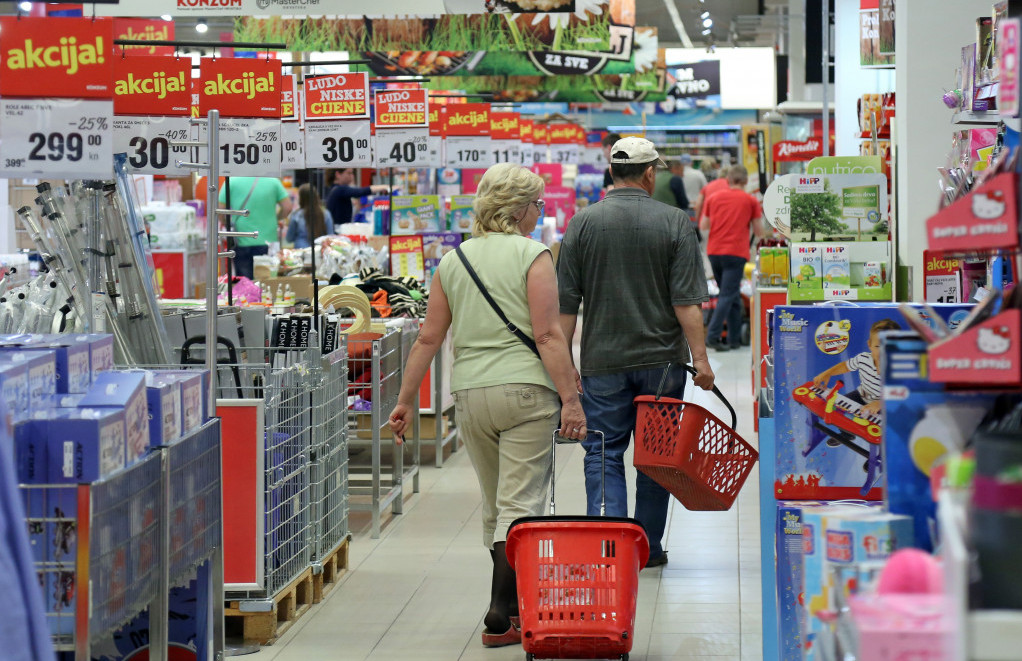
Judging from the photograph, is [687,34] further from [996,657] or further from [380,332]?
[996,657]

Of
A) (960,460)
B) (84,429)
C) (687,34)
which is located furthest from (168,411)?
(687,34)

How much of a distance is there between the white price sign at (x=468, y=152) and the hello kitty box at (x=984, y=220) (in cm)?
1072

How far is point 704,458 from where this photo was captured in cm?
473

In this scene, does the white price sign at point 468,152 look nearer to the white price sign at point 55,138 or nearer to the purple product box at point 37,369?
the white price sign at point 55,138

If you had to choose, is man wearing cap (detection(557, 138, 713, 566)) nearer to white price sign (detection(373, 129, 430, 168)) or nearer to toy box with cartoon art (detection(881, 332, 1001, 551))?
toy box with cartoon art (detection(881, 332, 1001, 551))

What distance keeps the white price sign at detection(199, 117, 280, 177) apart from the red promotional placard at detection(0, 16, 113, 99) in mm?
2133

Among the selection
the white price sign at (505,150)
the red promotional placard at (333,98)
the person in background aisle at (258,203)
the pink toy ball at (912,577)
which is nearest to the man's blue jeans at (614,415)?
the pink toy ball at (912,577)

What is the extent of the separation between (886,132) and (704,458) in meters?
3.30

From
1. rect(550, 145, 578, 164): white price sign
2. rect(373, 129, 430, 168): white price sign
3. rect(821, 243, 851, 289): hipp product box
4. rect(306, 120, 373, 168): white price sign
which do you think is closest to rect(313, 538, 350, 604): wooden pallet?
rect(821, 243, 851, 289): hipp product box

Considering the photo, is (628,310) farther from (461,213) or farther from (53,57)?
(461,213)

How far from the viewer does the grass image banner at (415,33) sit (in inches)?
530

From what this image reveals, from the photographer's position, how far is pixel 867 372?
3.29 m

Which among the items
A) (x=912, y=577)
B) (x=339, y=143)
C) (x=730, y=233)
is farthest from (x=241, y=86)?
(x=730, y=233)

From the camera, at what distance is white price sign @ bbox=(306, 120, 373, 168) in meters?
8.91
